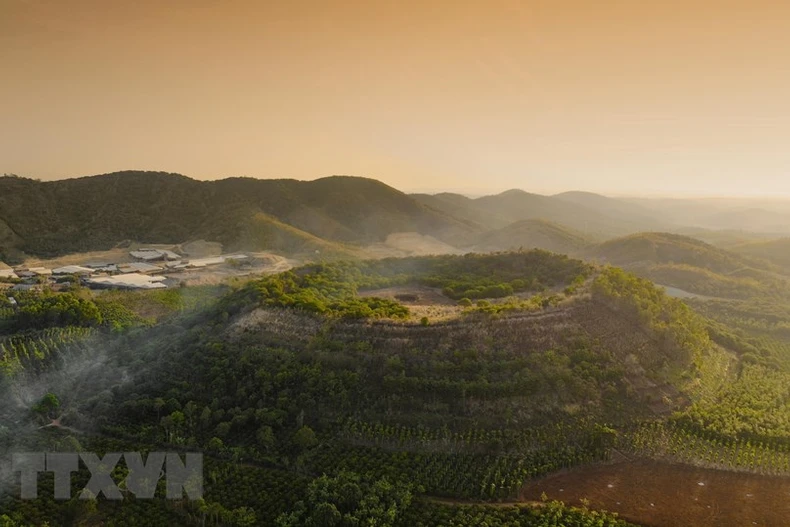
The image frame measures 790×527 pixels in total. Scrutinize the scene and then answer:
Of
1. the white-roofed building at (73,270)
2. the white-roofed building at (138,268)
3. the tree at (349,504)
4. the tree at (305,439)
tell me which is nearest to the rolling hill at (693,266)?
the tree at (349,504)

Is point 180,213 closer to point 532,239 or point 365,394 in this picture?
point 532,239

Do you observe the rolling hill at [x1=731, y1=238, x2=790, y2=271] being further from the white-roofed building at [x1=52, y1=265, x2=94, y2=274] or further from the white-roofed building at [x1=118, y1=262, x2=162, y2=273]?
the white-roofed building at [x1=52, y1=265, x2=94, y2=274]

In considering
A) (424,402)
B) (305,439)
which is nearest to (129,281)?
(305,439)

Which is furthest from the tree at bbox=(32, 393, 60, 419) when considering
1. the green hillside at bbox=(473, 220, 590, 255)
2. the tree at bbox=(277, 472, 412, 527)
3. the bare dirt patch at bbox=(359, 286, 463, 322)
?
the green hillside at bbox=(473, 220, 590, 255)

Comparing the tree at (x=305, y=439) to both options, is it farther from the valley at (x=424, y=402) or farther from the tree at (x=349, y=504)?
the tree at (x=349, y=504)

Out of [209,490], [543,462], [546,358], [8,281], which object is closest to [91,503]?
[209,490]

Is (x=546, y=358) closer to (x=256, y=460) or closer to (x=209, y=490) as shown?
(x=256, y=460)
